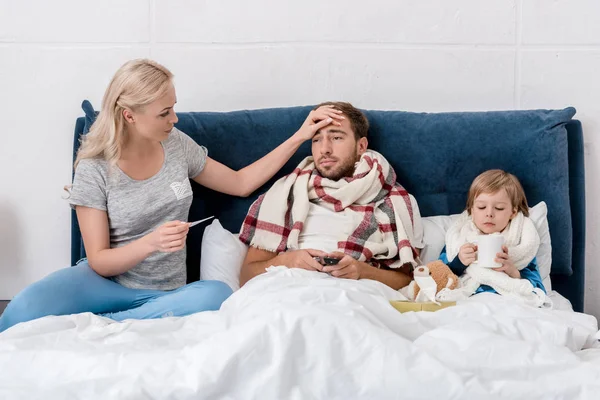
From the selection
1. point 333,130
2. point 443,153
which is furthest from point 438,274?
point 333,130

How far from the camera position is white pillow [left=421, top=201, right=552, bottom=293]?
2.68 metres

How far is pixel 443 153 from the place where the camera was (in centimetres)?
283

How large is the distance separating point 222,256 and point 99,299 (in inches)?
17.2

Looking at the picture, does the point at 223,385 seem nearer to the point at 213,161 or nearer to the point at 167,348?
the point at 167,348

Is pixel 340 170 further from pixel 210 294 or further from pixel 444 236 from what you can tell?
pixel 210 294

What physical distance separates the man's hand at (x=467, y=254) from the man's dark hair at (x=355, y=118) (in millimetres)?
554

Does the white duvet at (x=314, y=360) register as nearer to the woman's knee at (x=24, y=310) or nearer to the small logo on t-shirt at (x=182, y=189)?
the woman's knee at (x=24, y=310)

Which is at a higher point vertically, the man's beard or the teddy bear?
the man's beard

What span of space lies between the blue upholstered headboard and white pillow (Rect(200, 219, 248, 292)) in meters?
0.12

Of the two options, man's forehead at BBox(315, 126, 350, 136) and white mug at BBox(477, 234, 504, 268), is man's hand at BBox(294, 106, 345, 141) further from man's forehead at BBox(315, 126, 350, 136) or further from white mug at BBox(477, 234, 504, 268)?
white mug at BBox(477, 234, 504, 268)

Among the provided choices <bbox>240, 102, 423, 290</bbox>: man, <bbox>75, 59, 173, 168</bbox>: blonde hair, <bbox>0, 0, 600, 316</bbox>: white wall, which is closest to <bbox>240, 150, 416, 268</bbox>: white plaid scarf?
<bbox>240, 102, 423, 290</bbox>: man

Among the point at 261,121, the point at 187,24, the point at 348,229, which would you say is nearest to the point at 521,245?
the point at 348,229

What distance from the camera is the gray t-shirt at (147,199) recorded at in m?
2.54

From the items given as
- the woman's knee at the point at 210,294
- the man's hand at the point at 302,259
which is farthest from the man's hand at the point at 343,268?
the woman's knee at the point at 210,294
